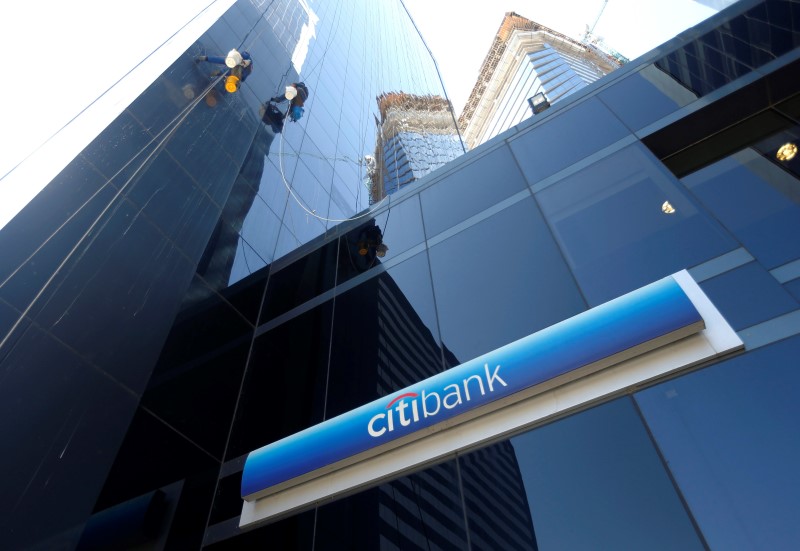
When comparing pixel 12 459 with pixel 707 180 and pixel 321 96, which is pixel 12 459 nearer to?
pixel 707 180

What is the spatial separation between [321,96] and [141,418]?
12.4 m

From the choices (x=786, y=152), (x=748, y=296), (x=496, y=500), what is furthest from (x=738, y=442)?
(x=786, y=152)

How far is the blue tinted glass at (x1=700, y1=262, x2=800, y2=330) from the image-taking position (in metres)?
4.43

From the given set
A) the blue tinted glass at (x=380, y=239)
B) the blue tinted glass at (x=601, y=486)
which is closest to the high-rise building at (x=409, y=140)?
the blue tinted glass at (x=380, y=239)

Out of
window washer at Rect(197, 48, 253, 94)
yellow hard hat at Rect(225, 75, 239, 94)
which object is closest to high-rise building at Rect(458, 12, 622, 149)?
window washer at Rect(197, 48, 253, 94)

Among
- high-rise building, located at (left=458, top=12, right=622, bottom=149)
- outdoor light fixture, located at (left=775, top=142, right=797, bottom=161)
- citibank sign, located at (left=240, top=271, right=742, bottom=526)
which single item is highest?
citibank sign, located at (left=240, top=271, right=742, bottom=526)

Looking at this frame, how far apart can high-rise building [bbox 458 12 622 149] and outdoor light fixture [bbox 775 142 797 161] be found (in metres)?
57.1

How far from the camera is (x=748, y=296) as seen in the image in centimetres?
462

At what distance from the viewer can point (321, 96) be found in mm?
16281

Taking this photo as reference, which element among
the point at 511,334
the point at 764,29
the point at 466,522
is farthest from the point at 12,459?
the point at 764,29

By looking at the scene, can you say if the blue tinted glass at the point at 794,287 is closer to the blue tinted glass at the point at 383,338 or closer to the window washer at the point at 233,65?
the blue tinted glass at the point at 383,338

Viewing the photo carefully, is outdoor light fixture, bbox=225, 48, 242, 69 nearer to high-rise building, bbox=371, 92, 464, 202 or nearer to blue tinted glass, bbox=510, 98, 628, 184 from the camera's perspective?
blue tinted glass, bbox=510, 98, 628, 184

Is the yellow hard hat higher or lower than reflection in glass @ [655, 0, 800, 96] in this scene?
higher

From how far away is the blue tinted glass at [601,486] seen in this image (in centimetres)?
373
